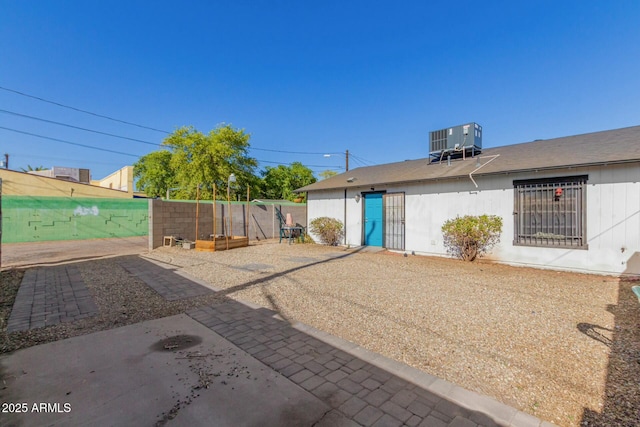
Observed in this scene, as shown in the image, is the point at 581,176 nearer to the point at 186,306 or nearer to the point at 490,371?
the point at 490,371

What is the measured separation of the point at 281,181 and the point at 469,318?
31676 millimetres

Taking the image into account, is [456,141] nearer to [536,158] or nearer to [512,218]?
[536,158]

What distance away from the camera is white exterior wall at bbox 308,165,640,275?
21.2ft

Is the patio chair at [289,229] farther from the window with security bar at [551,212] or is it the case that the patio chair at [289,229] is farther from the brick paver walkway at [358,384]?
the brick paver walkway at [358,384]

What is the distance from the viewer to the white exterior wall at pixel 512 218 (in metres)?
6.47

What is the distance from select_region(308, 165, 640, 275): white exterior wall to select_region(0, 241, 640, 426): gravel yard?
58 cm

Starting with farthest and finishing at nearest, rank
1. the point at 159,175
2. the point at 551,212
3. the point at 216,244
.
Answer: the point at 159,175 < the point at 216,244 < the point at 551,212

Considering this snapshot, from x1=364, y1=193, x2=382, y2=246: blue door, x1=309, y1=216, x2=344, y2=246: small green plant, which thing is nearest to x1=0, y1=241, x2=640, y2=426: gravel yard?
x1=364, y1=193, x2=382, y2=246: blue door

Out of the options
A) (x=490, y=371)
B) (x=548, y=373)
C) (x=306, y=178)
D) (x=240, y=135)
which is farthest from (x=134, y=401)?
(x=306, y=178)

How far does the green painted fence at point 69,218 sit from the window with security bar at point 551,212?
17.5m

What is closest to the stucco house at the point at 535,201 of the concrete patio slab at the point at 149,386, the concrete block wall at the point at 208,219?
the concrete block wall at the point at 208,219

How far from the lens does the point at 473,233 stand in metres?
8.34

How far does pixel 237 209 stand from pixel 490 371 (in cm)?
1353

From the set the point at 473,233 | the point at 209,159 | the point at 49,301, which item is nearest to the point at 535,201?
the point at 473,233
